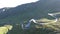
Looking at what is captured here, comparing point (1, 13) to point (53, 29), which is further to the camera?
point (1, 13)

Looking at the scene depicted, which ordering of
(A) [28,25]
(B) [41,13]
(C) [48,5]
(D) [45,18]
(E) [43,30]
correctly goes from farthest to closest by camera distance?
(C) [48,5] < (B) [41,13] < (D) [45,18] < (A) [28,25] < (E) [43,30]

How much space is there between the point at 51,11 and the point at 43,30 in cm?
385

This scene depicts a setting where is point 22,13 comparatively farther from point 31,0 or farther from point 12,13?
point 31,0

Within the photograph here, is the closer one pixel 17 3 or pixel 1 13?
pixel 1 13

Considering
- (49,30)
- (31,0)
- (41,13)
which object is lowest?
(49,30)

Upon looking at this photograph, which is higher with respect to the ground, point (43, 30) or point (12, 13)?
point (12, 13)

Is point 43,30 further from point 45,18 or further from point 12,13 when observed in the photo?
point 12,13

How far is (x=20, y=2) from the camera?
754 inches

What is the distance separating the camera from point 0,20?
51.7ft

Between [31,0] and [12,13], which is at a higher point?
[31,0]

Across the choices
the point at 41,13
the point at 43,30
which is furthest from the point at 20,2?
the point at 43,30

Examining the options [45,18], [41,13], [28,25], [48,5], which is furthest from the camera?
[48,5]

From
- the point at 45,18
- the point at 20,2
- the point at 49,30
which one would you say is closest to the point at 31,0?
the point at 20,2

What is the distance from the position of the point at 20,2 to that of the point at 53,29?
7.02m
